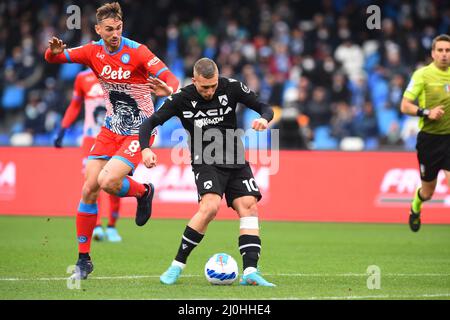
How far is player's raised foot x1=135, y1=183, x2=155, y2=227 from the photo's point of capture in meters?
10.3

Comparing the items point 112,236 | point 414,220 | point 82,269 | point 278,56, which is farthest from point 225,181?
point 278,56

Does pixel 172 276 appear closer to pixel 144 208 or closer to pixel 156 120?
pixel 156 120

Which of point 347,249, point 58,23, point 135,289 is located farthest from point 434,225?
point 58,23

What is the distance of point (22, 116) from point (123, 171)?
1520 cm

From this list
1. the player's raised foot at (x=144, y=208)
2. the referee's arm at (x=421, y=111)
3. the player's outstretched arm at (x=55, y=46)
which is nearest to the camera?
the player's outstretched arm at (x=55, y=46)

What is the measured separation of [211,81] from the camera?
8719 millimetres

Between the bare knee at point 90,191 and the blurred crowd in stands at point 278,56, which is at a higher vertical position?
the blurred crowd in stands at point 278,56

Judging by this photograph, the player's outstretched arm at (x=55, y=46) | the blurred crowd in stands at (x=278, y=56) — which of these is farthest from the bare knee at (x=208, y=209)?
the blurred crowd in stands at (x=278, y=56)

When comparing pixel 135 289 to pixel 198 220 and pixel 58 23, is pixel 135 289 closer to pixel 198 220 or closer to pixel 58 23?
pixel 198 220

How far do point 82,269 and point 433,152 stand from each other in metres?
5.58

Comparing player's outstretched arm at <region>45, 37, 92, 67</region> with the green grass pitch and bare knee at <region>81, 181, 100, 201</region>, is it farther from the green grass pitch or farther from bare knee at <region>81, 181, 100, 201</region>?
the green grass pitch

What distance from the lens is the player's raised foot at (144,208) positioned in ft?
33.7

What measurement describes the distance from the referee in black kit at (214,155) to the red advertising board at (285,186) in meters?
8.26

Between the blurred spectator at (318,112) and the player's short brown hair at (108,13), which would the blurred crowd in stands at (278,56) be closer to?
the blurred spectator at (318,112)
